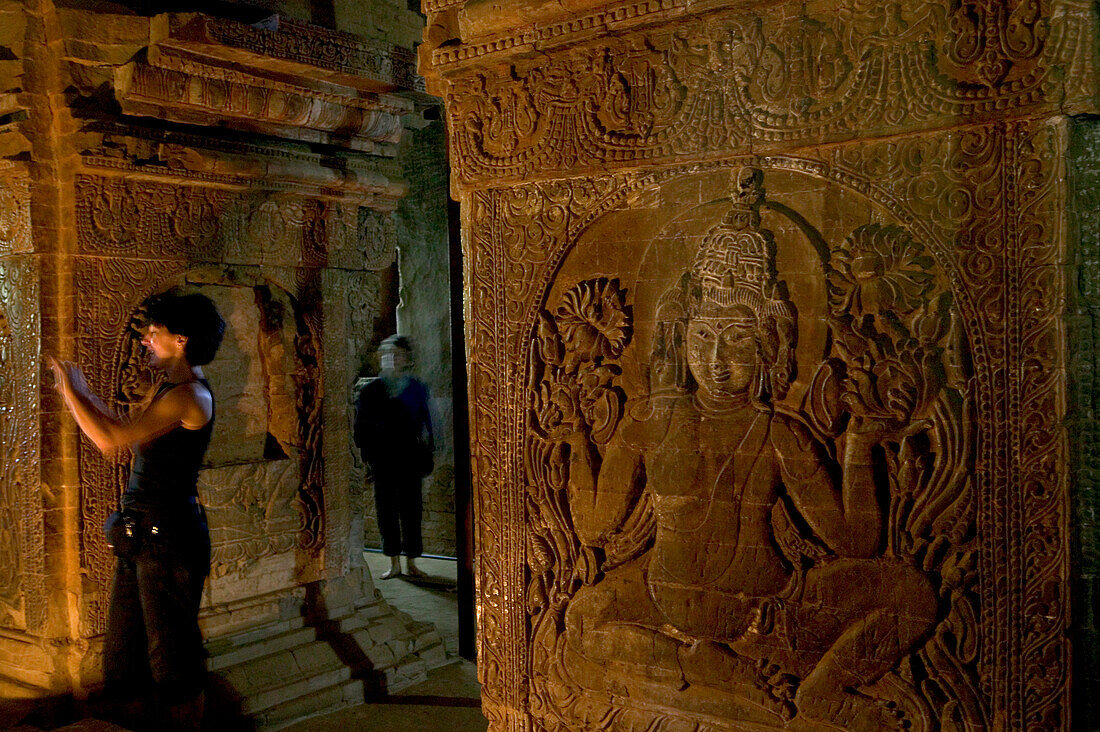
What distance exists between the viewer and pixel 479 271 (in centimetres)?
281

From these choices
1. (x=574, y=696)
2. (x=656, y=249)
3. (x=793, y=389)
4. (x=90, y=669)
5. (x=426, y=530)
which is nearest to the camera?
(x=793, y=389)

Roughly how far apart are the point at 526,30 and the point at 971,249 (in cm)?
137

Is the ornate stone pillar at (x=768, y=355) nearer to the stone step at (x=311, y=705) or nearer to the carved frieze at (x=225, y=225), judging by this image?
the stone step at (x=311, y=705)

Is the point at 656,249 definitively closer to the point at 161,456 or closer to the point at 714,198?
the point at 714,198

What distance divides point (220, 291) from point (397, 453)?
2.79 metres

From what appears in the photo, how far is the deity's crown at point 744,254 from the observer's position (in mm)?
2301

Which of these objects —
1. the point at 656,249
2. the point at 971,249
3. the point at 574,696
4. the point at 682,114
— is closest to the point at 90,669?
the point at 574,696

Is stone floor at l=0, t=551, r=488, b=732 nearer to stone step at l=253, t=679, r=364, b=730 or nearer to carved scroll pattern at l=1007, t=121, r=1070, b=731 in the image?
stone step at l=253, t=679, r=364, b=730

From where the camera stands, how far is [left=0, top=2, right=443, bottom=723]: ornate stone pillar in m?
4.07

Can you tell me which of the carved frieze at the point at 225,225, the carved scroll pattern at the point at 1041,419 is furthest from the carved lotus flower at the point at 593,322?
the carved frieze at the point at 225,225

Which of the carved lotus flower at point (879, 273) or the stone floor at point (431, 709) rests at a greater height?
the carved lotus flower at point (879, 273)

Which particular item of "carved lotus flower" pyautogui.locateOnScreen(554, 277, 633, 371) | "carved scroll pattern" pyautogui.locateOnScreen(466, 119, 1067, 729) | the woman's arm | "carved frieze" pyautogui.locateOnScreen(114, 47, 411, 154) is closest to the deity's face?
"carved lotus flower" pyautogui.locateOnScreen(554, 277, 633, 371)

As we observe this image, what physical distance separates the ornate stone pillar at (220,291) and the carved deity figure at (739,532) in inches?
103

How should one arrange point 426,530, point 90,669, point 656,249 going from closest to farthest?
1. point 656,249
2. point 90,669
3. point 426,530
